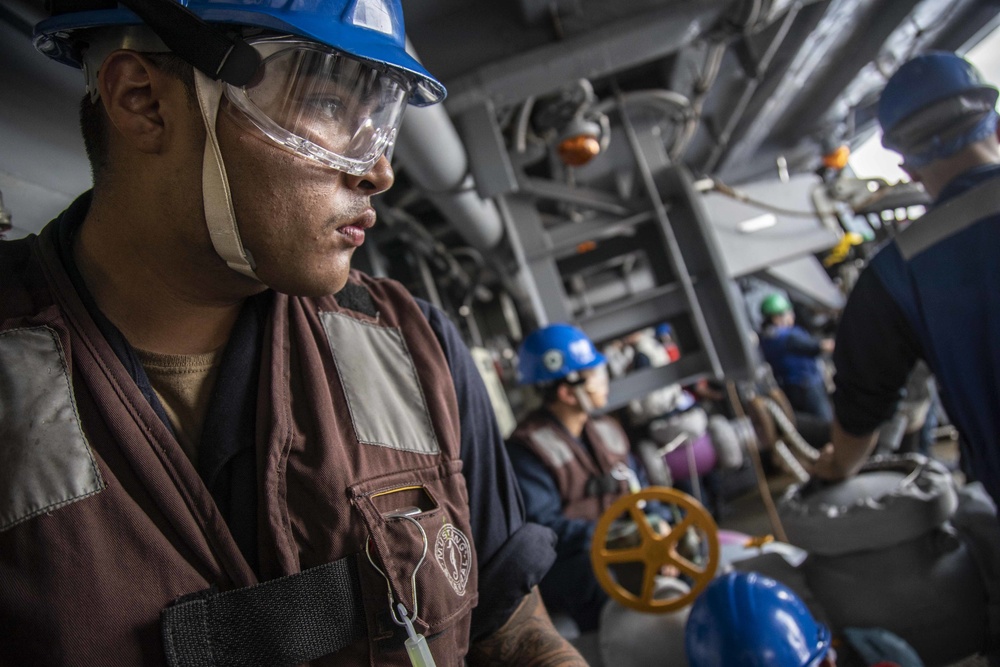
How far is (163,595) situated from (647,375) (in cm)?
341

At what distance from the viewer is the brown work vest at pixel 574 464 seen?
294 cm

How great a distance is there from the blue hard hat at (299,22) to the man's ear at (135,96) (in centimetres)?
6

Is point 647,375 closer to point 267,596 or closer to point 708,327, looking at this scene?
point 708,327

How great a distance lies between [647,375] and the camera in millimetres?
3926

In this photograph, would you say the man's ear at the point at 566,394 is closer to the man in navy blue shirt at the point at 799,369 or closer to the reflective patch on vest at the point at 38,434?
the reflective patch on vest at the point at 38,434

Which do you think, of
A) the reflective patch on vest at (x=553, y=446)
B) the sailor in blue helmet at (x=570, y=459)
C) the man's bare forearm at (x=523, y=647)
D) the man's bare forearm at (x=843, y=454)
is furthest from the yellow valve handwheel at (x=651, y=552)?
the man's bare forearm at (x=523, y=647)

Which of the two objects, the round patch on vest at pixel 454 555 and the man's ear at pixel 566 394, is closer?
the round patch on vest at pixel 454 555

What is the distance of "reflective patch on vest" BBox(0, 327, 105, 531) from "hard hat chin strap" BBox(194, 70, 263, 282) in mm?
264

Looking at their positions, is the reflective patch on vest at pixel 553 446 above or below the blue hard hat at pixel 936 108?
below

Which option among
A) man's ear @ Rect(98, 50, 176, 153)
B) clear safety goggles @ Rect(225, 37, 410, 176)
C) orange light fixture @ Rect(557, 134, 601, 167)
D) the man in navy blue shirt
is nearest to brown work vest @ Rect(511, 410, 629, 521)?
orange light fixture @ Rect(557, 134, 601, 167)

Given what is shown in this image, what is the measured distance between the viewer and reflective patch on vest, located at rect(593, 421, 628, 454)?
3.48 m

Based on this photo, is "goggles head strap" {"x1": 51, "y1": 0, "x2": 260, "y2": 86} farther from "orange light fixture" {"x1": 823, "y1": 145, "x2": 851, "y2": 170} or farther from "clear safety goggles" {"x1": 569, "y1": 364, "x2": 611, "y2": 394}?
"orange light fixture" {"x1": 823, "y1": 145, "x2": 851, "y2": 170}

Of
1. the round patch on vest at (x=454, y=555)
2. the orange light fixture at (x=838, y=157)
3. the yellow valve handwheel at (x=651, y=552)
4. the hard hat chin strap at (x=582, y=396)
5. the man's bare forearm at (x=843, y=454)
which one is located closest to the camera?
the round patch on vest at (x=454, y=555)

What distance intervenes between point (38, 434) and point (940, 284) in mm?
2187
